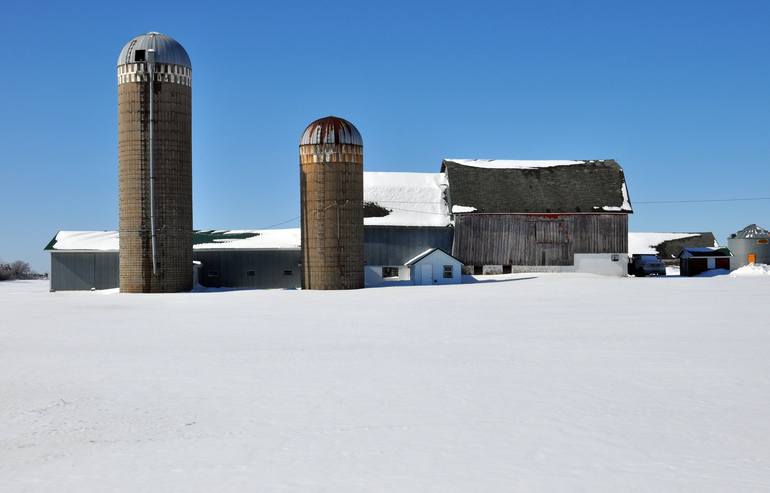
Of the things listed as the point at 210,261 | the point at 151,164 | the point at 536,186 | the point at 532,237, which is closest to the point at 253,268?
the point at 210,261

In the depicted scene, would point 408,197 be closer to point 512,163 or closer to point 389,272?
point 389,272

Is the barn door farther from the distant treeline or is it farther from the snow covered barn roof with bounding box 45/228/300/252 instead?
the distant treeline

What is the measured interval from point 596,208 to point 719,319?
3483 cm

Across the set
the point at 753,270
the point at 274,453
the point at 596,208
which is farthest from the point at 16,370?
the point at 753,270

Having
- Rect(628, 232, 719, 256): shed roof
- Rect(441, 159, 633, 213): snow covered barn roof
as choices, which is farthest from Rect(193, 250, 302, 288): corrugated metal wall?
Rect(628, 232, 719, 256): shed roof

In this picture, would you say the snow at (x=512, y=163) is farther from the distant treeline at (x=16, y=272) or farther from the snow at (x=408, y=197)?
the distant treeline at (x=16, y=272)

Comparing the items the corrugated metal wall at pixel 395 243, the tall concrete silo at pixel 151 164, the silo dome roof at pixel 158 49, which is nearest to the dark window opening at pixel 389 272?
the corrugated metal wall at pixel 395 243

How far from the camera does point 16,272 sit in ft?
283

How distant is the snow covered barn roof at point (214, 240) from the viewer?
52.8 meters

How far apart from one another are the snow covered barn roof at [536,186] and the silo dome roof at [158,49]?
21906 mm

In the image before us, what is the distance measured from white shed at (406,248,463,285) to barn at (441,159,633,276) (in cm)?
399

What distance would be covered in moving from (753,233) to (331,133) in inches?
1416

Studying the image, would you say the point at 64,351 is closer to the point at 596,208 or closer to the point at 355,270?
the point at 355,270

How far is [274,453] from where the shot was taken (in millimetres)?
10133
